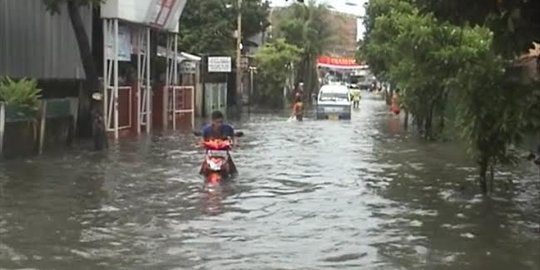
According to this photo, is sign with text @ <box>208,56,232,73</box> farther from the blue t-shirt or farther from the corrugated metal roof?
the blue t-shirt

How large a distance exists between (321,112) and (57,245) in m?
37.6

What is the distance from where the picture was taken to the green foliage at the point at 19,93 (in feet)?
71.8

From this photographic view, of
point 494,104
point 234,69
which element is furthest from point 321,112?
point 494,104

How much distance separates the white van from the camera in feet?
156

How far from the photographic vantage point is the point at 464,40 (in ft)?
79.8

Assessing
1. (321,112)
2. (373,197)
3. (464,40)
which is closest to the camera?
(373,197)

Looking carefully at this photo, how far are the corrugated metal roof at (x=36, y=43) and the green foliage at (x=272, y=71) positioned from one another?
3674cm

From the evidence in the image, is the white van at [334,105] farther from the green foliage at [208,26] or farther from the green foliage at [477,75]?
the green foliage at [477,75]

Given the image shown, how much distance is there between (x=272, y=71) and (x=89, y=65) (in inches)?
1619

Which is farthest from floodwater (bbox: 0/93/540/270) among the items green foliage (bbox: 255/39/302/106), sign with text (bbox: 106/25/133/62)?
green foliage (bbox: 255/39/302/106)

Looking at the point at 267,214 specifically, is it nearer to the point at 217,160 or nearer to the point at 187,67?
the point at 217,160

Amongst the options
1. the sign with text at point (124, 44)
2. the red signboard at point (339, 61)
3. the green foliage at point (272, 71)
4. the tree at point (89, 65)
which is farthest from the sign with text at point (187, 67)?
the red signboard at point (339, 61)

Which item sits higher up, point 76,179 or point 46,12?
point 46,12

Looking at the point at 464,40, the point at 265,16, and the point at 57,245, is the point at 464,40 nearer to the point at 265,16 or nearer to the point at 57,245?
the point at 57,245
